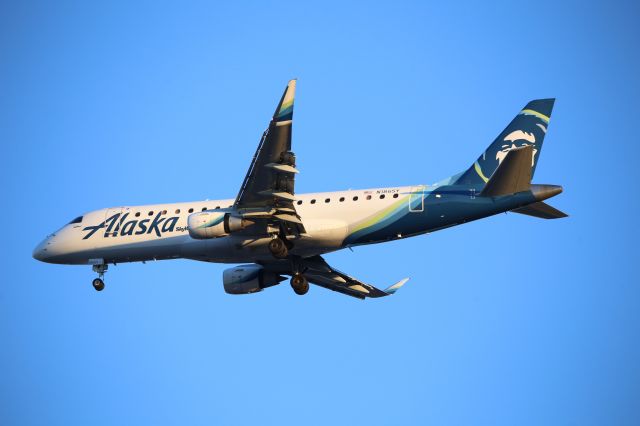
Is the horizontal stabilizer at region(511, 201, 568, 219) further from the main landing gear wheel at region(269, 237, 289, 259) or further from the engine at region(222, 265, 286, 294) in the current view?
the engine at region(222, 265, 286, 294)

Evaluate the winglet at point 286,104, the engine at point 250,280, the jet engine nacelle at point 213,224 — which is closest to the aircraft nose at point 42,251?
the engine at point 250,280

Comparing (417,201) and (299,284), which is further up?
(417,201)

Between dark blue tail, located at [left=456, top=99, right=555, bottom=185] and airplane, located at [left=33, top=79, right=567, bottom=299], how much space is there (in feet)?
0.13

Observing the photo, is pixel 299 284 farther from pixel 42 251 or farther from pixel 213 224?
pixel 42 251

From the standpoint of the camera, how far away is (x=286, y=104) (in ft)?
116

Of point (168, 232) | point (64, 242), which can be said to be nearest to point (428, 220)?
point (168, 232)

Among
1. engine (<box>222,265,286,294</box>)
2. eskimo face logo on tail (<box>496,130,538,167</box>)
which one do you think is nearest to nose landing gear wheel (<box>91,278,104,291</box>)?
engine (<box>222,265,286,294</box>)

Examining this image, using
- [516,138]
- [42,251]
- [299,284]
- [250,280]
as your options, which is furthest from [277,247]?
[42,251]

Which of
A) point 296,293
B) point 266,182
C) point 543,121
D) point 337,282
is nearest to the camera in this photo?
point 266,182

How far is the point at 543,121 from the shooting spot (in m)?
40.0

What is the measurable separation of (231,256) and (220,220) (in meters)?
3.12

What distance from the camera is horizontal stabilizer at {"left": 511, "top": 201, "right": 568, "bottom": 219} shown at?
38.6 meters

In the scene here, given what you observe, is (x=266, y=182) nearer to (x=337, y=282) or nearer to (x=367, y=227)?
(x=367, y=227)

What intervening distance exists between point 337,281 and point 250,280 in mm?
4095
